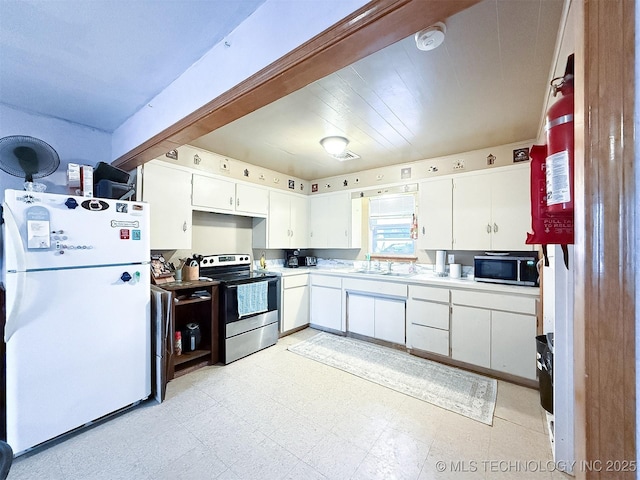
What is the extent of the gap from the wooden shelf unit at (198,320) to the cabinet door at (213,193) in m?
0.94

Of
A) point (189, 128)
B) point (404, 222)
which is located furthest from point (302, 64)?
point (404, 222)

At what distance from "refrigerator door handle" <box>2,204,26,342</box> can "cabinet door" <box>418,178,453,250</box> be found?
11.7 ft

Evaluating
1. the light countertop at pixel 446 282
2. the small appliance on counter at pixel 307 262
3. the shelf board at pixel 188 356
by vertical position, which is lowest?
the shelf board at pixel 188 356

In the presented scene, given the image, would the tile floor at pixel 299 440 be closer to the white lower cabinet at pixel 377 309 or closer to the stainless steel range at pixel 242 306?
the stainless steel range at pixel 242 306

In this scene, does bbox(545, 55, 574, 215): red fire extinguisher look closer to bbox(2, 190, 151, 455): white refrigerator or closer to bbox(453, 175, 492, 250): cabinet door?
bbox(453, 175, 492, 250): cabinet door

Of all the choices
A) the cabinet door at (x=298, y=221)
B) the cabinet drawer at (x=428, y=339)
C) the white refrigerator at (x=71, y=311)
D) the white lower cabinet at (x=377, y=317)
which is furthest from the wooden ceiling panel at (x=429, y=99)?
the cabinet drawer at (x=428, y=339)

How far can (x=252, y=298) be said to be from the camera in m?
3.12

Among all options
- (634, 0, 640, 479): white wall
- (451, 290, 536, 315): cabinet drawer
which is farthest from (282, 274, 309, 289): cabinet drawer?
(634, 0, 640, 479): white wall

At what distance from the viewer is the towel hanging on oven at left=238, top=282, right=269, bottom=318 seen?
9.86ft

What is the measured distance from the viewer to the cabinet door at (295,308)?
144 inches

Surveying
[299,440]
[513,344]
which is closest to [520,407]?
[513,344]

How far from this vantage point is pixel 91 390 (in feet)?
6.19

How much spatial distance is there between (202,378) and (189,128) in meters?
2.28

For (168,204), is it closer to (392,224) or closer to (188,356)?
(188,356)
